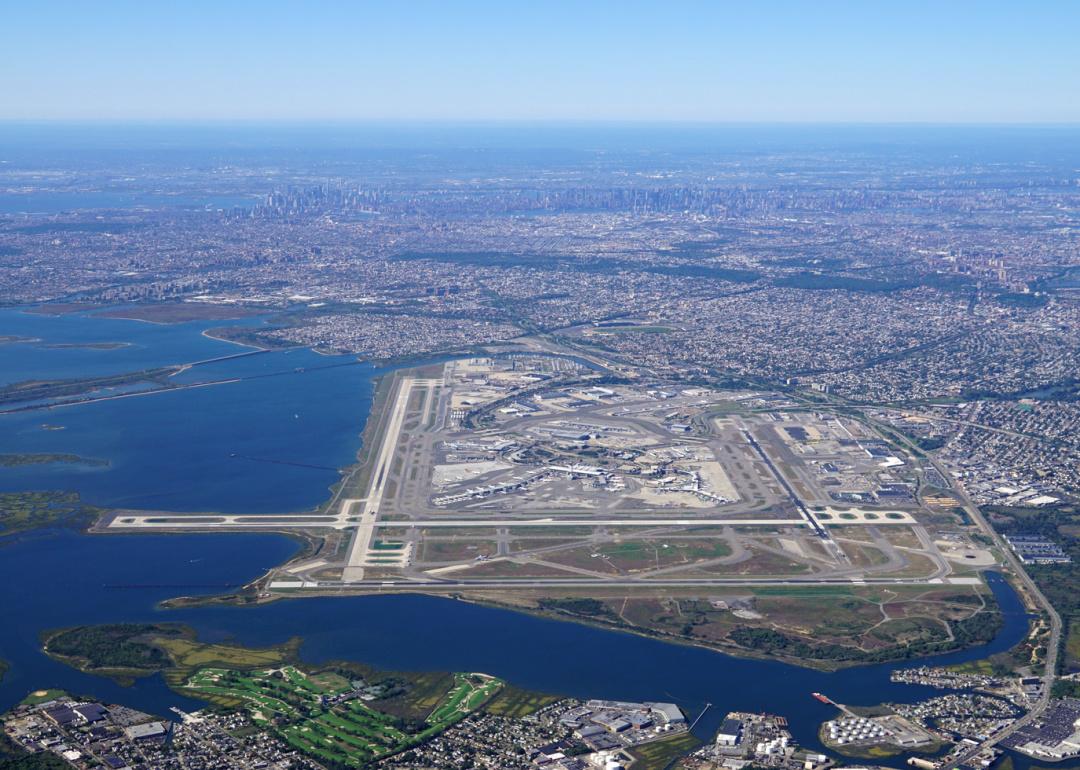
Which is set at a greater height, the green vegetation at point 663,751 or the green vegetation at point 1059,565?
the green vegetation at point 1059,565

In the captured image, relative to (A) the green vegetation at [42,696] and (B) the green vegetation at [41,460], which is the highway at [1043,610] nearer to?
(A) the green vegetation at [42,696]

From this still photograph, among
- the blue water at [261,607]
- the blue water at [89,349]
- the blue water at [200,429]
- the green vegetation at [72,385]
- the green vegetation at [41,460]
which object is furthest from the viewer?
the blue water at [89,349]

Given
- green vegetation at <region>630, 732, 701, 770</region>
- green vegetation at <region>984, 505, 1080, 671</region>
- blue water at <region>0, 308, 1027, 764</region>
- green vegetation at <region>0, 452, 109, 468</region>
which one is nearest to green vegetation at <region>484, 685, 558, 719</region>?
blue water at <region>0, 308, 1027, 764</region>

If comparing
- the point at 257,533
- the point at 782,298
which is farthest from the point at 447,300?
the point at 257,533

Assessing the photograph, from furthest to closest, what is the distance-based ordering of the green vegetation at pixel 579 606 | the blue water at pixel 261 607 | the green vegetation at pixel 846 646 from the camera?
the green vegetation at pixel 579 606, the green vegetation at pixel 846 646, the blue water at pixel 261 607

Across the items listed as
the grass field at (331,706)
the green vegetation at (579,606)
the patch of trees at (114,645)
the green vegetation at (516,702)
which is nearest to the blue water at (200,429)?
the patch of trees at (114,645)

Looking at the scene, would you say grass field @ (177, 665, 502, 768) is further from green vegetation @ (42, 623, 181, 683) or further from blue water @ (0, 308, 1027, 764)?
green vegetation @ (42, 623, 181, 683)

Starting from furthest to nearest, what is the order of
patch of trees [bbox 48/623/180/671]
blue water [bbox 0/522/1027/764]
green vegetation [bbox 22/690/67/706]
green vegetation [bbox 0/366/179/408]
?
green vegetation [bbox 0/366/179/408]
patch of trees [bbox 48/623/180/671]
blue water [bbox 0/522/1027/764]
green vegetation [bbox 22/690/67/706]
